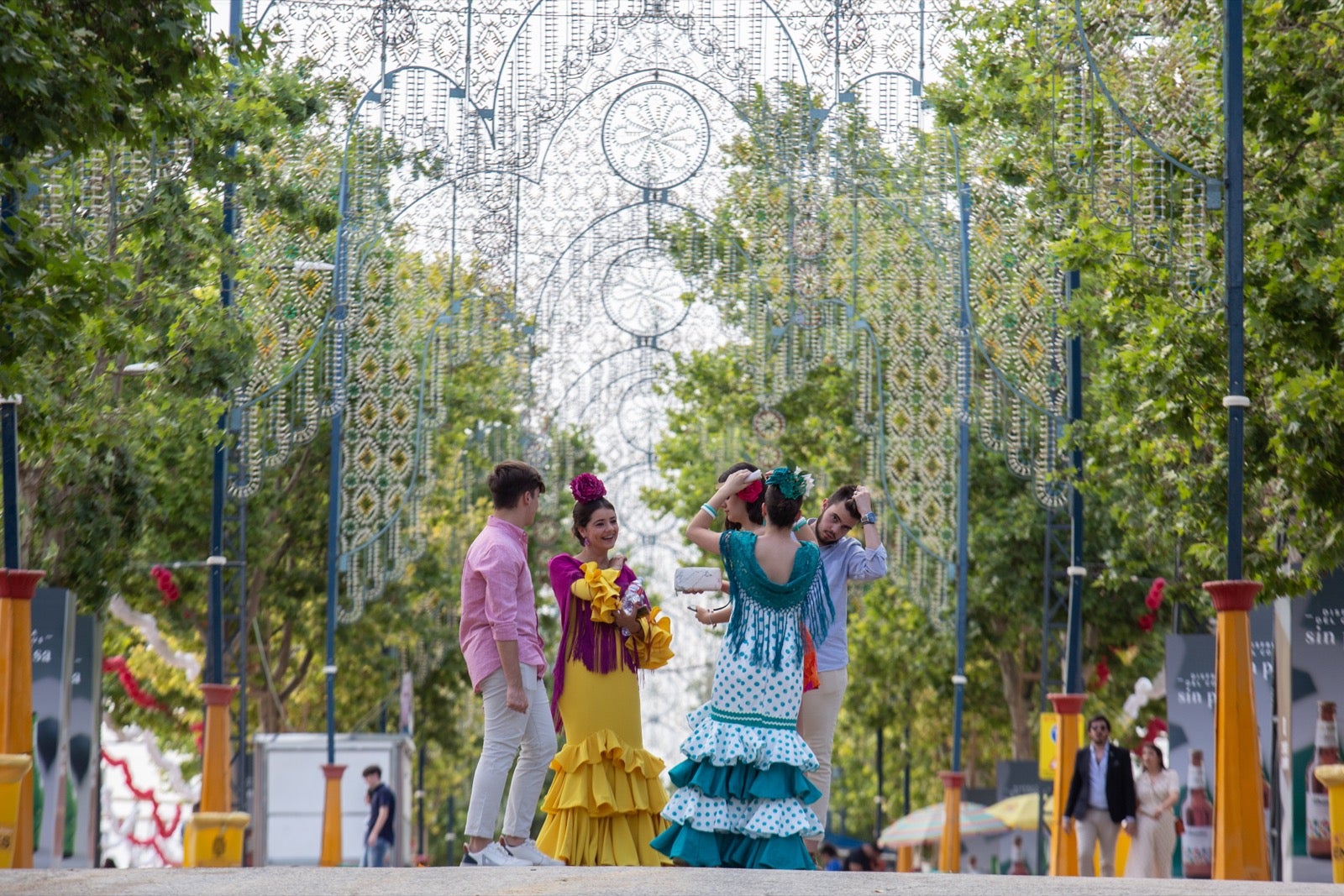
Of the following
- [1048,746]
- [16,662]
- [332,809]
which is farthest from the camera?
[332,809]

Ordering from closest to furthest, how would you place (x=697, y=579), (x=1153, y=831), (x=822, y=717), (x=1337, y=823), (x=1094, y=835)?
(x=697, y=579) → (x=822, y=717) → (x=1337, y=823) → (x=1153, y=831) → (x=1094, y=835)

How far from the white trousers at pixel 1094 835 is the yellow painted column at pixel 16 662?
9081 millimetres

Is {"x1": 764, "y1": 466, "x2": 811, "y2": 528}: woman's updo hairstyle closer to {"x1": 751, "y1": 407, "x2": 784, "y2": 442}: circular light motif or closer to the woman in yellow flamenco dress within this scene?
the woman in yellow flamenco dress

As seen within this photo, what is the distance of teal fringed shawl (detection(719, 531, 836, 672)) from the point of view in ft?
34.2

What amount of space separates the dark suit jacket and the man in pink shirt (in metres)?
9.41

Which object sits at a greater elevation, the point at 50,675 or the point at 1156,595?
the point at 1156,595

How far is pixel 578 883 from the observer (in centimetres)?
855

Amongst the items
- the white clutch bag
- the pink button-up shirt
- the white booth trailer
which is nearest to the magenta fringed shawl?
the pink button-up shirt

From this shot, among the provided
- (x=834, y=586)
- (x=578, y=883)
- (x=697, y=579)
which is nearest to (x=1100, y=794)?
(x=834, y=586)

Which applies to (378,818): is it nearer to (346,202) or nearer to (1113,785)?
(346,202)

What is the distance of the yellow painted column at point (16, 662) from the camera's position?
15.2 metres

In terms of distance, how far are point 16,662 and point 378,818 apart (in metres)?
10.9

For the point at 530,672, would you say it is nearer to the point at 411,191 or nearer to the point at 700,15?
the point at 700,15

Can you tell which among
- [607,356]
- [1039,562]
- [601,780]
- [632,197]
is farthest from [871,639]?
[601,780]
